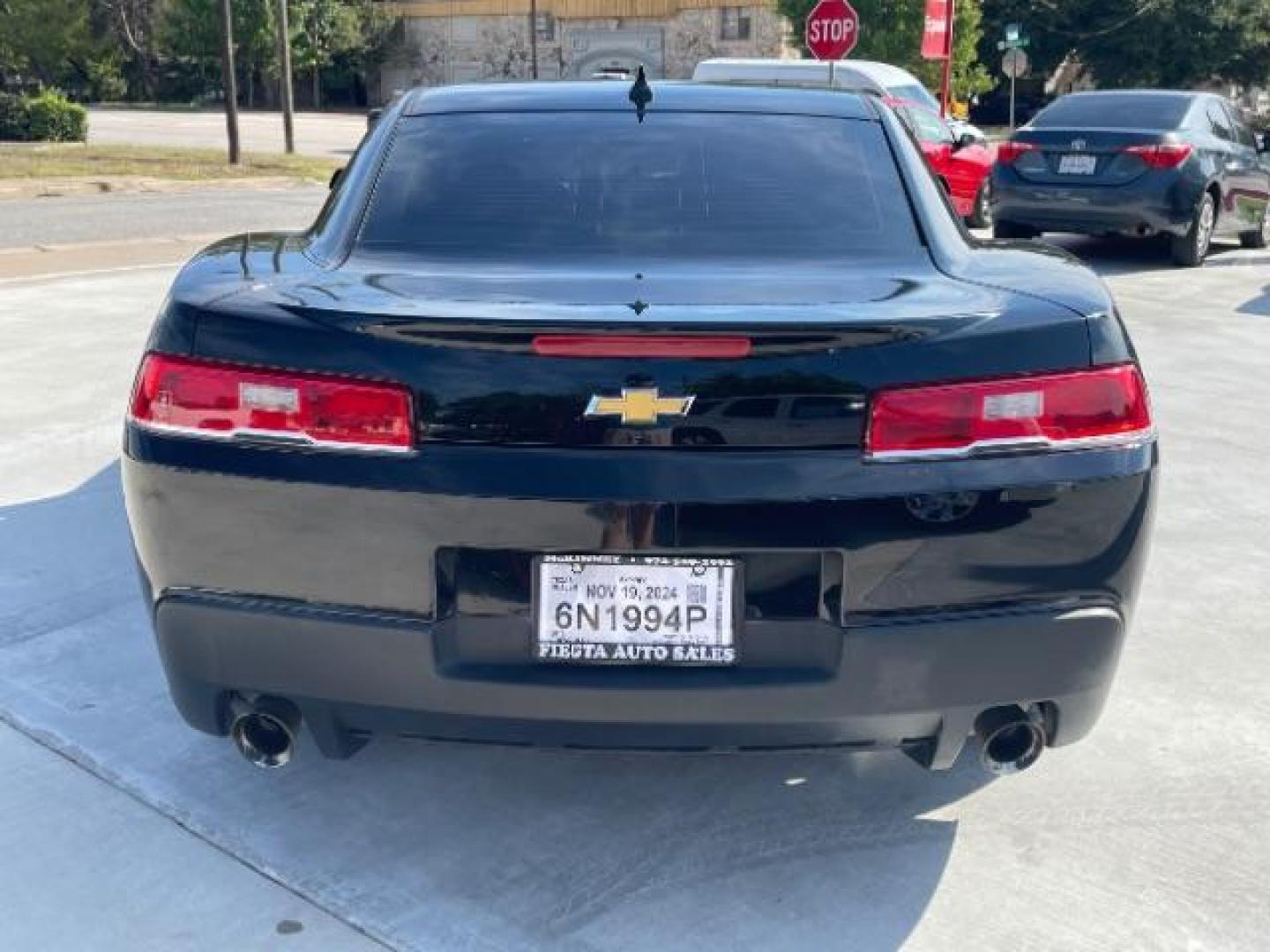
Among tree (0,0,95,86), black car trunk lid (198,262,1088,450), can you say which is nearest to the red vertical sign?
black car trunk lid (198,262,1088,450)

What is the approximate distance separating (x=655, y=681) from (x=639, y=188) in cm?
137

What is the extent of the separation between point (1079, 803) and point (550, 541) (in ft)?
4.93

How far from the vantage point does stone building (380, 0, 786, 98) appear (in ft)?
176

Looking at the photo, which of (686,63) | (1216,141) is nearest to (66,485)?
(1216,141)

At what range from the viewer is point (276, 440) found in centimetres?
251

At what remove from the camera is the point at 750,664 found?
98.0 inches

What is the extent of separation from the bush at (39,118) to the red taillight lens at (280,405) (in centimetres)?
2683

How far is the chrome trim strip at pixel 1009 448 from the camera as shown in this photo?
8.01 ft

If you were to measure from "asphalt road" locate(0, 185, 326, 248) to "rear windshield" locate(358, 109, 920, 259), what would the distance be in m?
10.8

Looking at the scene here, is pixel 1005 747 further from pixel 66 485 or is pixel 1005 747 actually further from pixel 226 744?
pixel 66 485

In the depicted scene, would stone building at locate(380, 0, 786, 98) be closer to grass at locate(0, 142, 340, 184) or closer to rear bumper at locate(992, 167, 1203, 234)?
grass at locate(0, 142, 340, 184)

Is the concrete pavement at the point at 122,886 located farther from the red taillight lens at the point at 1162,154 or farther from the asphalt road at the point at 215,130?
the asphalt road at the point at 215,130

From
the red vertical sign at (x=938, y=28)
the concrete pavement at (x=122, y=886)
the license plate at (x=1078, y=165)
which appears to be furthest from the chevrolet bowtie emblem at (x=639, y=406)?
the red vertical sign at (x=938, y=28)

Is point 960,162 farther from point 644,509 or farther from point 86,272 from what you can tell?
point 644,509
